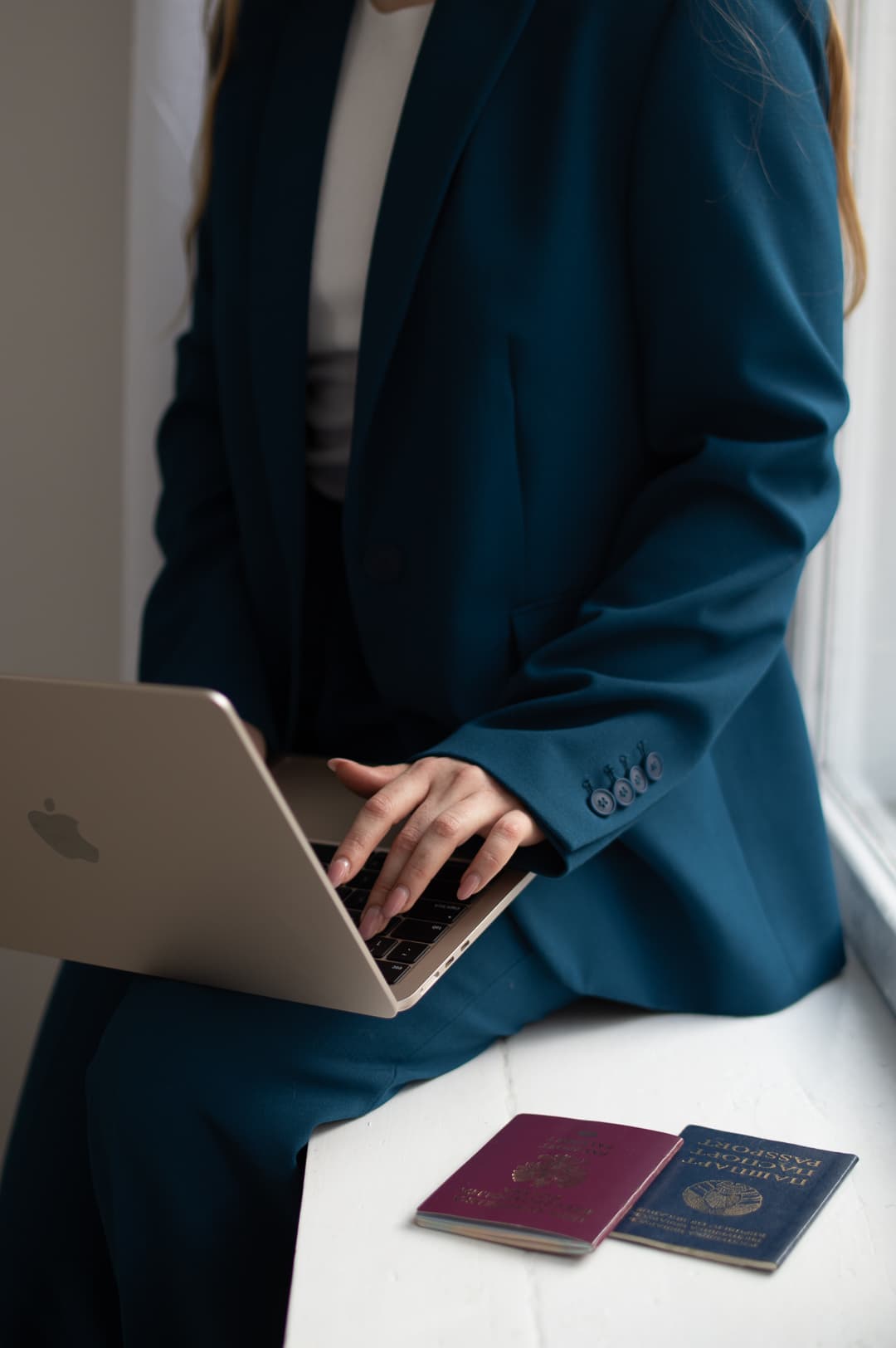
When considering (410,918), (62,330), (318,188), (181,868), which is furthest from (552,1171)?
(62,330)

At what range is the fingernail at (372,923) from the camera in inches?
29.5

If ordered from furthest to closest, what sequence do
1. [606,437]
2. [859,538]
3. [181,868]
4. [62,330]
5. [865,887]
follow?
[62,330] < [859,538] < [865,887] < [606,437] < [181,868]

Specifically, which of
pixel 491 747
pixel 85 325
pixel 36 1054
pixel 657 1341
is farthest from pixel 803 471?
pixel 85 325

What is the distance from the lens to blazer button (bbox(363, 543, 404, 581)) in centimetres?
98

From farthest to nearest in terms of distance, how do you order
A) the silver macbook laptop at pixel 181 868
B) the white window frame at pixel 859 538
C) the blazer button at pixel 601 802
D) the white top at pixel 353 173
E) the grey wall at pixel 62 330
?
the grey wall at pixel 62 330 → the white window frame at pixel 859 538 → the white top at pixel 353 173 → the blazer button at pixel 601 802 → the silver macbook laptop at pixel 181 868

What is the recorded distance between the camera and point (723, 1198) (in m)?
0.71

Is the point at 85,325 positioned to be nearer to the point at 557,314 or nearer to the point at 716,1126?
the point at 557,314

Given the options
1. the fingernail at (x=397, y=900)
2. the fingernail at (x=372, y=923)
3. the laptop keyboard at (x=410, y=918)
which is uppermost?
the fingernail at (x=397, y=900)

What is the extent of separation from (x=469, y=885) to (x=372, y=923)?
2.5 inches

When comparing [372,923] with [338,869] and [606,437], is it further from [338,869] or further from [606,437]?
[606,437]

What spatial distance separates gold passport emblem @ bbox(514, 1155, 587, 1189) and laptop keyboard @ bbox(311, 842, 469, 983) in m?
0.14

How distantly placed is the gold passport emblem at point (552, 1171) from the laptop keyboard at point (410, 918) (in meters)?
0.14

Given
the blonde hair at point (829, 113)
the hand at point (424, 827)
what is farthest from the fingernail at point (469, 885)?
the blonde hair at point (829, 113)

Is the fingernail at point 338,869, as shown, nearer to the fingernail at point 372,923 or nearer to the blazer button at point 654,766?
the fingernail at point 372,923
